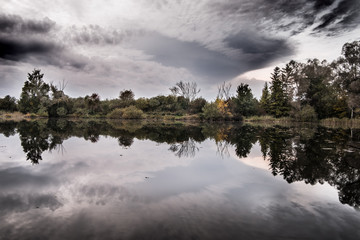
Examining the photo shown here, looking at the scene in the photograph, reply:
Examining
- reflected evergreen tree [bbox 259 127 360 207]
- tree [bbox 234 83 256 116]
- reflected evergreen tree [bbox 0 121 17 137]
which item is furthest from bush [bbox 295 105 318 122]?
reflected evergreen tree [bbox 0 121 17 137]

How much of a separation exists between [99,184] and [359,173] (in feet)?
24.5

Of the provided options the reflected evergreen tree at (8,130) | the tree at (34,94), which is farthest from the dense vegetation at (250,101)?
the reflected evergreen tree at (8,130)

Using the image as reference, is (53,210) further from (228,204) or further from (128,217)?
(228,204)

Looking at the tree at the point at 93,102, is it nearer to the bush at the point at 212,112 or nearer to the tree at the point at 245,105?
the bush at the point at 212,112

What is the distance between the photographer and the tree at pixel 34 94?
51.9 m

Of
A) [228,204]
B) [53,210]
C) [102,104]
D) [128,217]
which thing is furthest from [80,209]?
[102,104]

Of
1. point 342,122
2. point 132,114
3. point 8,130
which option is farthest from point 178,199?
point 132,114

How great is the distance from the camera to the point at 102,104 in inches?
2205

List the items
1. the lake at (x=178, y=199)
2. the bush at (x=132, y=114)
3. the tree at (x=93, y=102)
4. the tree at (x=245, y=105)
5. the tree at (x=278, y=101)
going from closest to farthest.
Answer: the lake at (x=178, y=199), the tree at (x=278, y=101), the bush at (x=132, y=114), the tree at (x=245, y=105), the tree at (x=93, y=102)

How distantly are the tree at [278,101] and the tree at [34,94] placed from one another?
55.7 metres

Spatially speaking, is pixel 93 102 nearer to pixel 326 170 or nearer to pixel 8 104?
pixel 8 104

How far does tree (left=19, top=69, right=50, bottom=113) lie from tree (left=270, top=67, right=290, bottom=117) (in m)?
55.7

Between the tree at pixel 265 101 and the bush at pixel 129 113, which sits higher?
the tree at pixel 265 101

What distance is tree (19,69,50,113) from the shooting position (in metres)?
51.9
